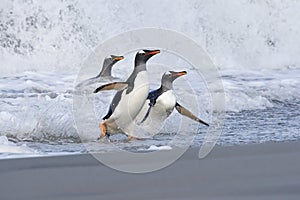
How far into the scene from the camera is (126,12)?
1235 centimetres

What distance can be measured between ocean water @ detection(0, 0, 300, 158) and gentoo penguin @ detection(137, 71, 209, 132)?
0.12 meters

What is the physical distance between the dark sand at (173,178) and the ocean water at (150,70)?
1.40 feet

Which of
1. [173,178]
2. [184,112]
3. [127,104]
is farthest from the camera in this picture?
[184,112]

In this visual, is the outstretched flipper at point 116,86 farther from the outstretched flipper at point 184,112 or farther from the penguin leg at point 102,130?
the outstretched flipper at point 184,112

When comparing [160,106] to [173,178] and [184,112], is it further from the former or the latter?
[173,178]

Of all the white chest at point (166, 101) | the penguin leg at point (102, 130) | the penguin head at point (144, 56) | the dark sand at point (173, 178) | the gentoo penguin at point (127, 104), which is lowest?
the dark sand at point (173, 178)

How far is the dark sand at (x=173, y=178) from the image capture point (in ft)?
14.9

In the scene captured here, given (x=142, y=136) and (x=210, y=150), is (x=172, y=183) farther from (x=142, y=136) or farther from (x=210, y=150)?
(x=142, y=136)

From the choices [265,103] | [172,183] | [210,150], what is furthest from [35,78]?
[172,183]

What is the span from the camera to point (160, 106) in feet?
20.9

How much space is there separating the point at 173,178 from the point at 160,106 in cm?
147

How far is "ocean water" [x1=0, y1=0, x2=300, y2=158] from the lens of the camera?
650 centimetres

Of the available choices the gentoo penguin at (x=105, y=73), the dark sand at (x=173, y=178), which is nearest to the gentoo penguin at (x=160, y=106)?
the dark sand at (x=173, y=178)

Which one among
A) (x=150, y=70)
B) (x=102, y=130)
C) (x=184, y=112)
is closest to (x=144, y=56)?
(x=184, y=112)
